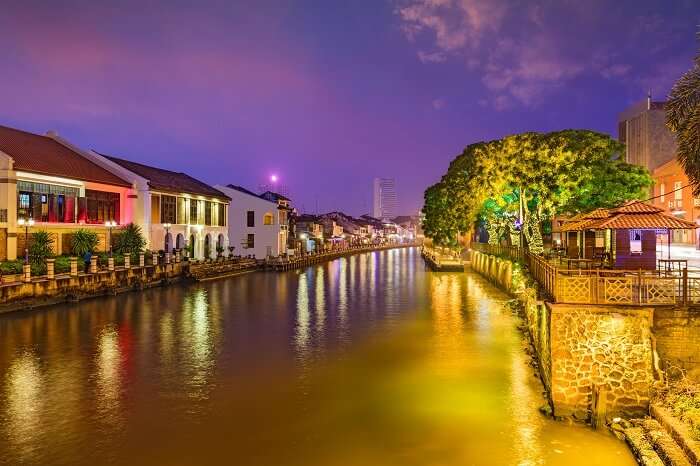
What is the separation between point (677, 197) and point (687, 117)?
152ft

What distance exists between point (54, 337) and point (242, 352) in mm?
9602

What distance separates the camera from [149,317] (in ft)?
107

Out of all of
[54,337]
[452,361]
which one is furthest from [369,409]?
[54,337]

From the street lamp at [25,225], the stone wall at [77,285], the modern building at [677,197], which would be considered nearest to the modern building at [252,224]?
the stone wall at [77,285]

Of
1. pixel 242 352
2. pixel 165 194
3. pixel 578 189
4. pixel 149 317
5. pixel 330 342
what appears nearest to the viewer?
pixel 242 352

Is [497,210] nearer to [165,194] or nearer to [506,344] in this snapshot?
[506,344]

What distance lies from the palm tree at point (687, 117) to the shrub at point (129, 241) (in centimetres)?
4292

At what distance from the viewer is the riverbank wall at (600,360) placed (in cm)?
1492

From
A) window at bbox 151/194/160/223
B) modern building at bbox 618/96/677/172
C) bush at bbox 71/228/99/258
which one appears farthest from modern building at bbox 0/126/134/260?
modern building at bbox 618/96/677/172

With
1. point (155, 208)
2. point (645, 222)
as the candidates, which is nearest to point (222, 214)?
point (155, 208)

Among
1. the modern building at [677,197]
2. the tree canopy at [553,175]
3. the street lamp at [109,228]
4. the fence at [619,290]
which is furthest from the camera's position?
the modern building at [677,197]

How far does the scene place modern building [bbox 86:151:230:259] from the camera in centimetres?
5309

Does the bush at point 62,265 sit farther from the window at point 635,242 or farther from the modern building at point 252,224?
the modern building at point 252,224

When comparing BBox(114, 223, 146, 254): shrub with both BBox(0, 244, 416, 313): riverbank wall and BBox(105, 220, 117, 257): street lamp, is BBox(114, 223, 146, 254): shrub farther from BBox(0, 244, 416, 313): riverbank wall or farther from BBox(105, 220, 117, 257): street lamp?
BBox(0, 244, 416, 313): riverbank wall
